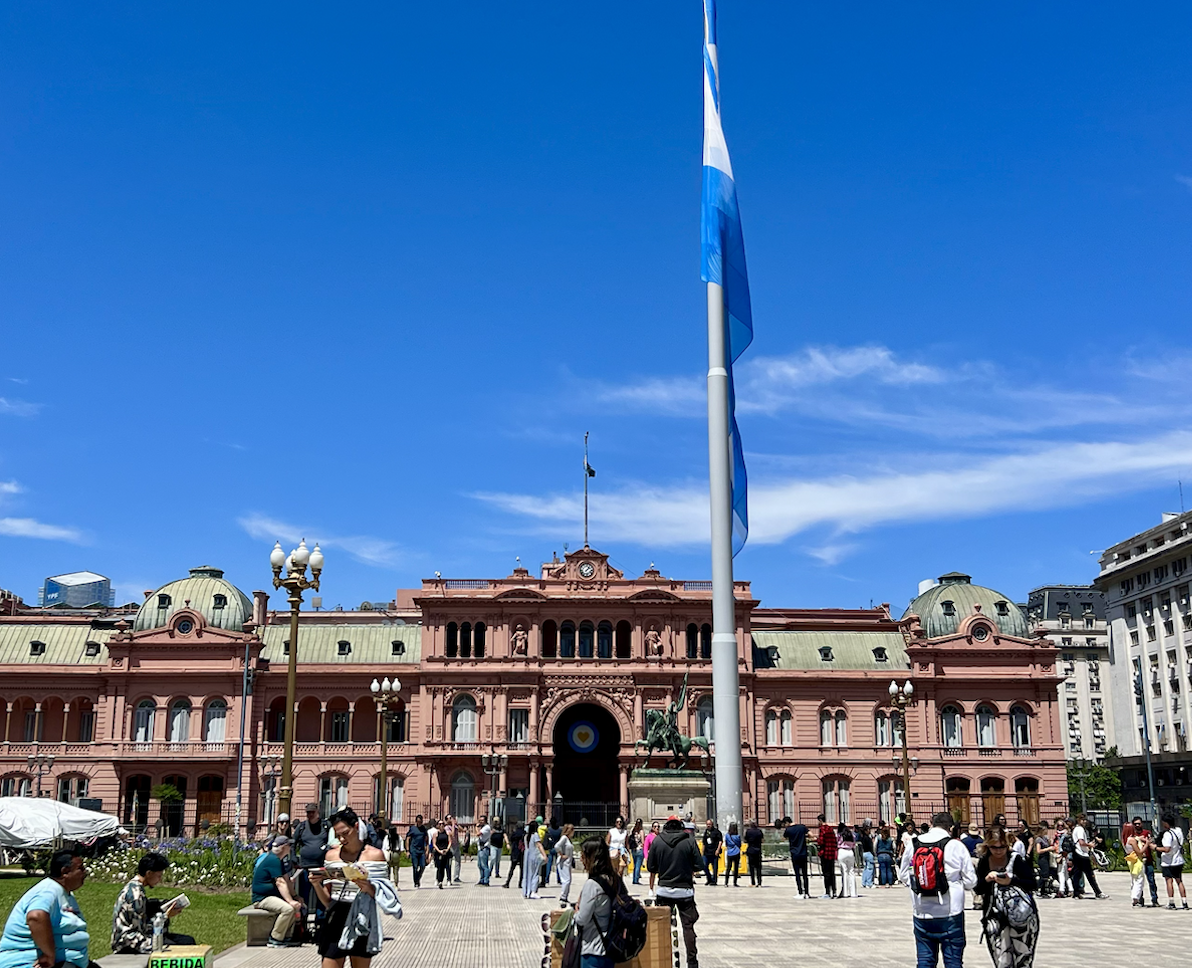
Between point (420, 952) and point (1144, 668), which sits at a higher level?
point (1144, 668)

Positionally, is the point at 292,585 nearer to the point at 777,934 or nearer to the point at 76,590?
the point at 777,934

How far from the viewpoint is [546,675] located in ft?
236

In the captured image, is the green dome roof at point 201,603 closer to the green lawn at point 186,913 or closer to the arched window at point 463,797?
the arched window at point 463,797

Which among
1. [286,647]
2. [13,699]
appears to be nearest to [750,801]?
[286,647]

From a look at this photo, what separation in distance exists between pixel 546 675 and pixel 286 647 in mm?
16363

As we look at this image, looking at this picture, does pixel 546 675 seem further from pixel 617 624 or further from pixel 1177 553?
pixel 1177 553

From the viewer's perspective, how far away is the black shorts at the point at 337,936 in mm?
11086

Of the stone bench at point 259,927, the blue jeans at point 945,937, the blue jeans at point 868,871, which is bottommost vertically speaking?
the blue jeans at point 868,871

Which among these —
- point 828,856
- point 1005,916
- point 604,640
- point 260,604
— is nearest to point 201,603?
point 260,604

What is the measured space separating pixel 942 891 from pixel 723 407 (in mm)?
27529

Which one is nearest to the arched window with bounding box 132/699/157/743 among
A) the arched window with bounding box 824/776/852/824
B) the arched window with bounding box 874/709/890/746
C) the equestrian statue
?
the equestrian statue

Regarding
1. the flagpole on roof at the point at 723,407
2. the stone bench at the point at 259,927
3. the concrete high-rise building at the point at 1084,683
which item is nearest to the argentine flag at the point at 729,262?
the flagpole on roof at the point at 723,407

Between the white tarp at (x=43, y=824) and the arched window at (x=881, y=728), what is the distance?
159ft

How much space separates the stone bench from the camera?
19125mm
